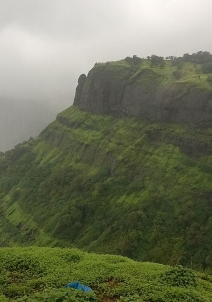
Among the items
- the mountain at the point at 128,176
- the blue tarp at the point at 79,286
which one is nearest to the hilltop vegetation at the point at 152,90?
the mountain at the point at 128,176

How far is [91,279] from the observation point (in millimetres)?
12656

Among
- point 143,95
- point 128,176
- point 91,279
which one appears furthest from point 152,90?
point 91,279

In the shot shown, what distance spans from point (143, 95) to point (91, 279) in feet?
261

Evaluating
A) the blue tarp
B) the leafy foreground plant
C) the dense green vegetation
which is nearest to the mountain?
the dense green vegetation

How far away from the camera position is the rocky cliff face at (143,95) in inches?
2948

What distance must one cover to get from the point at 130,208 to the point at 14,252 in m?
56.6

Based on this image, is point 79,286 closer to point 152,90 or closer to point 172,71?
point 152,90

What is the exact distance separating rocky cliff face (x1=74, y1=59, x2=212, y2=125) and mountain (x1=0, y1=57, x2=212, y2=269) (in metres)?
0.24

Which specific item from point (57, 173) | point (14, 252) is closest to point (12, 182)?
point (57, 173)

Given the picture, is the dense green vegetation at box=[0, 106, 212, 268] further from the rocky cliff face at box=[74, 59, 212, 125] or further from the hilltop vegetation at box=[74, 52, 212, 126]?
the hilltop vegetation at box=[74, 52, 212, 126]

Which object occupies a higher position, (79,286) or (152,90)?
(152,90)

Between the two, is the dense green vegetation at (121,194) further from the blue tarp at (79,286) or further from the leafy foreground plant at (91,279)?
the blue tarp at (79,286)

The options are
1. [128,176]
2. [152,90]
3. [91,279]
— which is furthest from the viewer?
[152,90]

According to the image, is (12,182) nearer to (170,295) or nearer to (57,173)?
(57,173)
